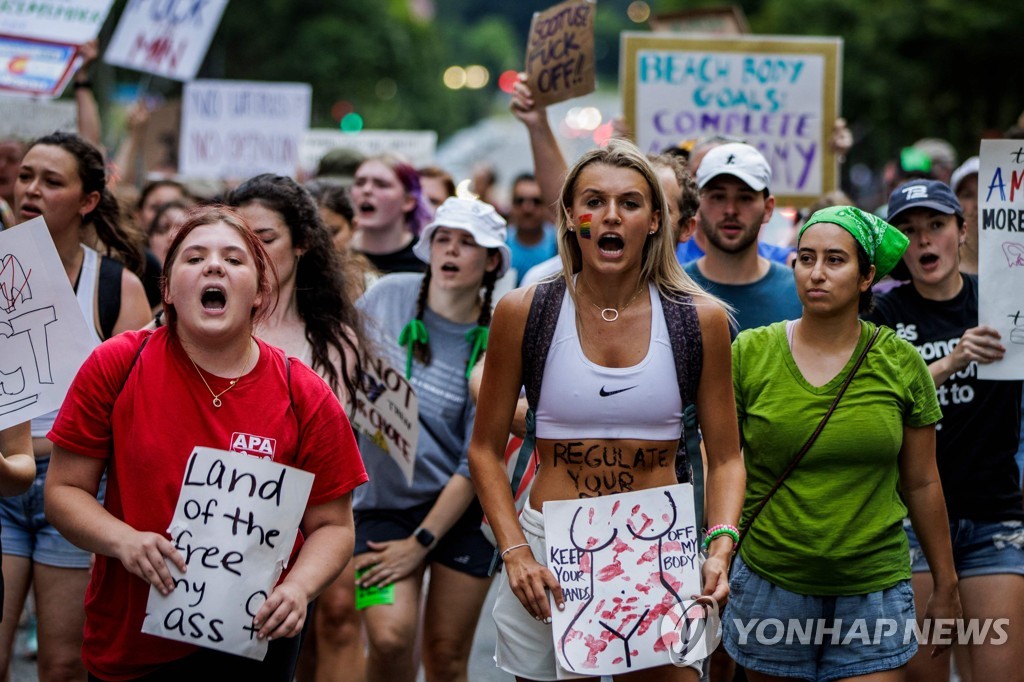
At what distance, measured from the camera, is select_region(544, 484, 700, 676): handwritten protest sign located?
3.50 metres

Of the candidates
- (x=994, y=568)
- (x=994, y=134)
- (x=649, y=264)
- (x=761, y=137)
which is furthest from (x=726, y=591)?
(x=994, y=134)

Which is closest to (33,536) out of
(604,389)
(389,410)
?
(389,410)

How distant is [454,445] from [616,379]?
1.75m

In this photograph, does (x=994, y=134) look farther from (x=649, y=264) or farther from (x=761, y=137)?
(x=649, y=264)

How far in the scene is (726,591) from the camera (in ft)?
11.6

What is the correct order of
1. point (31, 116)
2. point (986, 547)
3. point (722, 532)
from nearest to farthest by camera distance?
point (722, 532)
point (986, 547)
point (31, 116)

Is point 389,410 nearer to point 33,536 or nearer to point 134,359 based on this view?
point 33,536

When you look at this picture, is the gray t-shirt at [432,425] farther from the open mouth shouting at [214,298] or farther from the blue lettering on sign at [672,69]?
the blue lettering on sign at [672,69]

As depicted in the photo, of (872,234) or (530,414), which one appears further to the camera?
(872,234)

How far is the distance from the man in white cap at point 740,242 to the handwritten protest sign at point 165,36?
19.8ft

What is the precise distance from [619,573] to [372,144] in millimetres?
8488

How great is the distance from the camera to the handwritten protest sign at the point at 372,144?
1106 cm

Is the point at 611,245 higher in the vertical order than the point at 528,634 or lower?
higher

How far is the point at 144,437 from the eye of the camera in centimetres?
334
